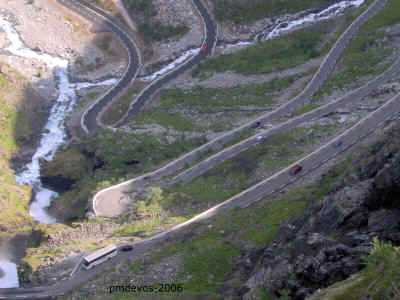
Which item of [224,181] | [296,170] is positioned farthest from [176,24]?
[296,170]

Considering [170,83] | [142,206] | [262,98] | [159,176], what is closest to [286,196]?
[142,206]

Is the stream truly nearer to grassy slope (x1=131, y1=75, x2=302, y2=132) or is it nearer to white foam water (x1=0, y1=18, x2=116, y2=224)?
white foam water (x1=0, y1=18, x2=116, y2=224)

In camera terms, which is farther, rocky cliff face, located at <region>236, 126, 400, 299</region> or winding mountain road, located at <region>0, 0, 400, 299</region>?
winding mountain road, located at <region>0, 0, 400, 299</region>

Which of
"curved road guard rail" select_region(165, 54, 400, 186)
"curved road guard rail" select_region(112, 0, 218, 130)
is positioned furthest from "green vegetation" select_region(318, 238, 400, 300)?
"curved road guard rail" select_region(112, 0, 218, 130)

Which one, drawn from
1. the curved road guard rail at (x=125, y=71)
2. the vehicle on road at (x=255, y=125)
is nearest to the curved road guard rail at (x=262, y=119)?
the vehicle on road at (x=255, y=125)

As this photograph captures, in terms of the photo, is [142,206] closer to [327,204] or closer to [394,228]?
[327,204]

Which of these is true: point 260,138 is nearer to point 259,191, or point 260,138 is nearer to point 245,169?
point 245,169
